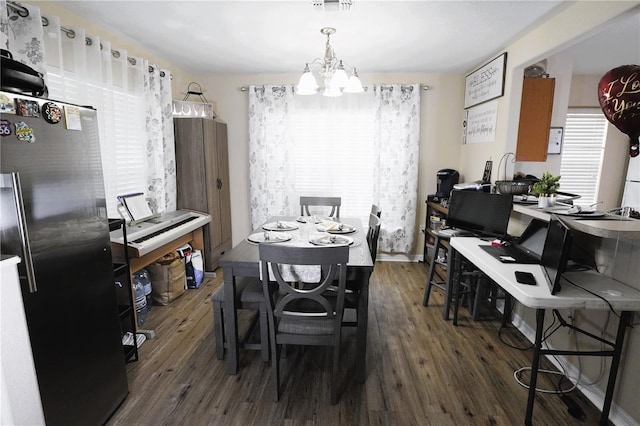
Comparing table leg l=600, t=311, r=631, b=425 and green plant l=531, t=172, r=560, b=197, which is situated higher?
green plant l=531, t=172, r=560, b=197

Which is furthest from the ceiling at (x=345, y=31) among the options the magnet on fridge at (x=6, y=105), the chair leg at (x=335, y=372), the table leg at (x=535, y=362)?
the chair leg at (x=335, y=372)

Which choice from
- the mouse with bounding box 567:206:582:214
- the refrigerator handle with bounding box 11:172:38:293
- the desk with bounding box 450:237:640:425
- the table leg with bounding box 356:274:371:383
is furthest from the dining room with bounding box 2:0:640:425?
the refrigerator handle with bounding box 11:172:38:293

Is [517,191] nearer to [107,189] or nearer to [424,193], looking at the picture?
[424,193]

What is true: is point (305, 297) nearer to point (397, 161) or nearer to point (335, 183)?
point (335, 183)

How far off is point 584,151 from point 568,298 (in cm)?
387

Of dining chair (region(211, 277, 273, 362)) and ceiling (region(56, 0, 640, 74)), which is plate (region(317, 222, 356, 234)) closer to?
dining chair (region(211, 277, 273, 362))

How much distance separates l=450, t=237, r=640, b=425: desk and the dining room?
0.13 meters

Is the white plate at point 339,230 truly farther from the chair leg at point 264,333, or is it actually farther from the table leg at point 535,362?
the table leg at point 535,362

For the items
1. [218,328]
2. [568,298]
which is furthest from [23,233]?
[568,298]

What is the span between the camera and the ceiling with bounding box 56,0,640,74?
2.14 metres

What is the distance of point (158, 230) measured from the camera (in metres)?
2.75

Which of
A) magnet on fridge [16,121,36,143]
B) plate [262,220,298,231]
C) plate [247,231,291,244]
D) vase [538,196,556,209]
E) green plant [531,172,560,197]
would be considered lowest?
plate [247,231,291,244]

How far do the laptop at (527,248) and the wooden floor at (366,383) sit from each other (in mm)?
771

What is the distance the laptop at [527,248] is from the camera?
189cm
